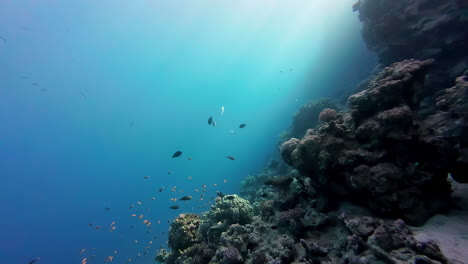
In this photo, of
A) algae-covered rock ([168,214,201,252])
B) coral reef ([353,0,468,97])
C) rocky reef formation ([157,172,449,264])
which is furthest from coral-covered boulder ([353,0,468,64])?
algae-covered rock ([168,214,201,252])

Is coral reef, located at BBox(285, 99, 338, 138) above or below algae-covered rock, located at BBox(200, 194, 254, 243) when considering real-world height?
above

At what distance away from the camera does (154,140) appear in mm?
130500

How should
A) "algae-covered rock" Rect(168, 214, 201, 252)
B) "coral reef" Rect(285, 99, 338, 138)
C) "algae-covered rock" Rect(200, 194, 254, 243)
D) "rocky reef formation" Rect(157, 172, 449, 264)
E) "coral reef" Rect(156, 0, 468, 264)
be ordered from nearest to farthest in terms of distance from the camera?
"rocky reef formation" Rect(157, 172, 449, 264), "coral reef" Rect(156, 0, 468, 264), "algae-covered rock" Rect(200, 194, 254, 243), "algae-covered rock" Rect(168, 214, 201, 252), "coral reef" Rect(285, 99, 338, 138)

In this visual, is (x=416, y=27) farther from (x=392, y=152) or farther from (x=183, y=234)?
(x=183, y=234)

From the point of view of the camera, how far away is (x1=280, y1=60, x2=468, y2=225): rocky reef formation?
469 cm

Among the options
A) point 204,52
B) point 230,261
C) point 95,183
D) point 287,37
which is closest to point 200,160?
point 95,183

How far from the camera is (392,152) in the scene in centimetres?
512

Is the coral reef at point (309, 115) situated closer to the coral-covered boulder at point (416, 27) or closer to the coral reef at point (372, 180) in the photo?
the coral-covered boulder at point (416, 27)

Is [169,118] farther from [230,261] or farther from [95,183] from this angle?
[230,261]

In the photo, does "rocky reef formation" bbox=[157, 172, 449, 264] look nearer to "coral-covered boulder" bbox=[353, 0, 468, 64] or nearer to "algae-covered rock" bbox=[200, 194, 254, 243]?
"algae-covered rock" bbox=[200, 194, 254, 243]

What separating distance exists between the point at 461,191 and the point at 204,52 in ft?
256

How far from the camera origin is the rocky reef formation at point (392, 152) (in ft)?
15.4

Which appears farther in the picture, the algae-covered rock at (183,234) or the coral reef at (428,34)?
the algae-covered rock at (183,234)

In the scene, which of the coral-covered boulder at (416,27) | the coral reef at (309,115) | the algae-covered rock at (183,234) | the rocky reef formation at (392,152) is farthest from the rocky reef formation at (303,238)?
the coral reef at (309,115)
